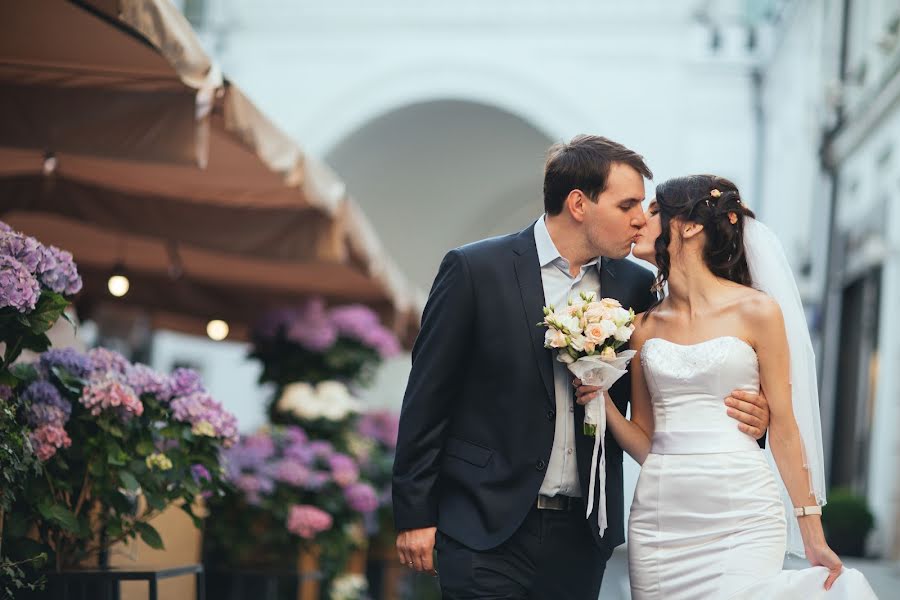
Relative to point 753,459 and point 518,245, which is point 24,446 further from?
point 753,459

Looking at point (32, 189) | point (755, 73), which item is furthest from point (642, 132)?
point (32, 189)

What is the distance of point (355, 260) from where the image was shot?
937cm

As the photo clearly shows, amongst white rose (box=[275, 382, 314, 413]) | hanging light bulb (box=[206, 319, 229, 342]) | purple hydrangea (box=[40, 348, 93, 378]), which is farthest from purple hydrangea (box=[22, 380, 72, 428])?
hanging light bulb (box=[206, 319, 229, 342])

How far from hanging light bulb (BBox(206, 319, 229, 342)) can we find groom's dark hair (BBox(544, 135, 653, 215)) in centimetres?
814

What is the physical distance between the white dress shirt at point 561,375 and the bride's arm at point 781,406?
526 mm

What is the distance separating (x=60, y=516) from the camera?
15.1ft

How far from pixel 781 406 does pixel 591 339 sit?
0.72 m

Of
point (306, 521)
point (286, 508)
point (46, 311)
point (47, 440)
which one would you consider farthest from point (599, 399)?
point (286, 508)

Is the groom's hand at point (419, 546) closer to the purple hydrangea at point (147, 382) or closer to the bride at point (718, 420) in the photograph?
the bride at point (718, 420)

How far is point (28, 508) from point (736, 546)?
7.70ft

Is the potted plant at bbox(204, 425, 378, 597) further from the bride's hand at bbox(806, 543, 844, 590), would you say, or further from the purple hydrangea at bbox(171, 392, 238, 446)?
the bride's hand at bbox(806, 543, 844, 590)

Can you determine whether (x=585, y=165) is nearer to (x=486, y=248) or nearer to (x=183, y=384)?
(x=486, y=248)

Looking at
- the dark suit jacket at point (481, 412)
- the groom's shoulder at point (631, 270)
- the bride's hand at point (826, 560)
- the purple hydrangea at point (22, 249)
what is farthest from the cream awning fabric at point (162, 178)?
the bride's hand at point (826, 560)

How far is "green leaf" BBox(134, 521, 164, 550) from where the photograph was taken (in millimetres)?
5000
